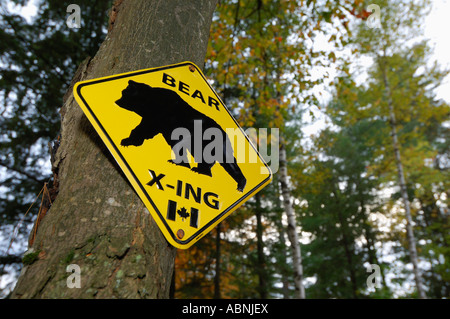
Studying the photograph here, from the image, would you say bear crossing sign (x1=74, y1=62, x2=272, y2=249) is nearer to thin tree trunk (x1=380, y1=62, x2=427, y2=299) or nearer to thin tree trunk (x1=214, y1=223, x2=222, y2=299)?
thin tree trunk (x1=214, y1=223, x2=222, y2=299)

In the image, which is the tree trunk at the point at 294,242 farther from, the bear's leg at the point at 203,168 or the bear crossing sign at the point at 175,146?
the bear's leg at the point at 203,168

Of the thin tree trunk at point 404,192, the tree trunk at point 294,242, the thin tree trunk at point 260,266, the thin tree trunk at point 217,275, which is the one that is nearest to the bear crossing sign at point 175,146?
the tree trunk at point 294,242

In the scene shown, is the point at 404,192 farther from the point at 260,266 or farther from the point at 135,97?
the point at 135,97

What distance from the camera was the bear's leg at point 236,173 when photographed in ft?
4.23

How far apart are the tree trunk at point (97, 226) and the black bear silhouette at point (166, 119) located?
0.53ft

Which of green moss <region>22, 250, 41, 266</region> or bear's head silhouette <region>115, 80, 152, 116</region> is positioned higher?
bear's head silhouette <region>115, 80, 152, 116</region>

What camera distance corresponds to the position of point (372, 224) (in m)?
14.7

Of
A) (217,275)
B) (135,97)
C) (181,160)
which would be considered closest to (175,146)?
(181,160)

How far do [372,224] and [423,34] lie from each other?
10014 millimetres

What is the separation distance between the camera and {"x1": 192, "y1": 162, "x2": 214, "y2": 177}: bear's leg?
1.16 meters

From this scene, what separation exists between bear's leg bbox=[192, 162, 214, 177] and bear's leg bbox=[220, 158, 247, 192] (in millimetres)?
95

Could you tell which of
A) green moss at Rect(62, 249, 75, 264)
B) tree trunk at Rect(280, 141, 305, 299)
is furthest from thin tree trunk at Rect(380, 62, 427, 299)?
green moss at Rect(62, 249, 75, 264)

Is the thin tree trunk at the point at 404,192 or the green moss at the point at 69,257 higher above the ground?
the thin tree trunk at the point at 404,192
